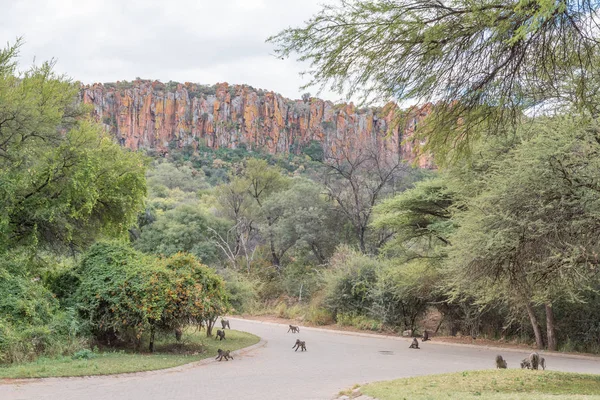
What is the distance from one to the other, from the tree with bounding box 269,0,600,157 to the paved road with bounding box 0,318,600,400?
6.55m

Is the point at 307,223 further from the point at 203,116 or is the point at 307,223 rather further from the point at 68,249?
the point at 203,116

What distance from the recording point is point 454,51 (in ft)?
24.0

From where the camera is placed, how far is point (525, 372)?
1342 cm

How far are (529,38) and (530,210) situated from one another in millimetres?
6671

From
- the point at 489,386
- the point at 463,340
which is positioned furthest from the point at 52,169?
the point at 463,340

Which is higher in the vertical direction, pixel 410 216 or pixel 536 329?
pixel 410 216

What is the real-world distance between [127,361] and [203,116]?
89.5 m

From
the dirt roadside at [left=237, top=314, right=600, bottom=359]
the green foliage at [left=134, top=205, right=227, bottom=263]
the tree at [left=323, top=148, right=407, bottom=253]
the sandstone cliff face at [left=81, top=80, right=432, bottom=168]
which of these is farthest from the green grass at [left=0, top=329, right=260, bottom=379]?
the sandstone cliff face at [left=81, top=80, right=432, bottom=168]

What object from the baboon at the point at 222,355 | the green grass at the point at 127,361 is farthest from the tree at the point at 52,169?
the baboon at the point at 222,355

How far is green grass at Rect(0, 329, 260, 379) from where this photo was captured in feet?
41.3

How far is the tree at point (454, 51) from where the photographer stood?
6583mm

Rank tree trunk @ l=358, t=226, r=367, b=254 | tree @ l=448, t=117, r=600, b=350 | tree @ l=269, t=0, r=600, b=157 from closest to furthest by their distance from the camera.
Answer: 1. tree @ l=269, t=0, r=600, b=157
2. tree @ l=448, t=117, r=600, b=350
3. tree trunk @ l=358, t=226, r=367, b=254

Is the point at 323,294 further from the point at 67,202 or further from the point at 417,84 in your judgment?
the point at 417,84

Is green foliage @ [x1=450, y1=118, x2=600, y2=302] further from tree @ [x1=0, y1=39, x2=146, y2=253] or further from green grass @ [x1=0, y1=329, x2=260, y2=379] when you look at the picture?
tree @ [x1=0, y1=39, x2=146, y2=253]
